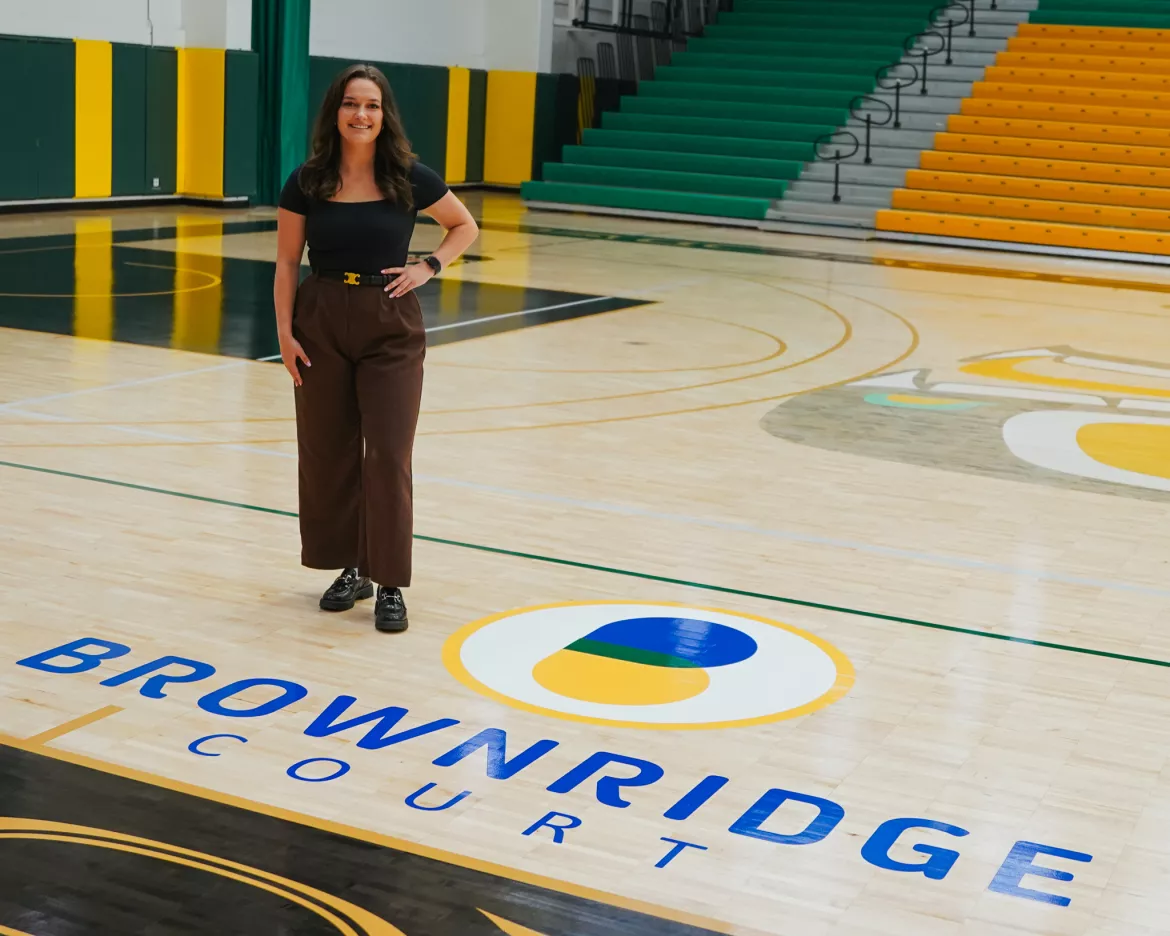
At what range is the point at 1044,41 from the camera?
23.5m

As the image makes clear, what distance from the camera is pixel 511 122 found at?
79.6 ft

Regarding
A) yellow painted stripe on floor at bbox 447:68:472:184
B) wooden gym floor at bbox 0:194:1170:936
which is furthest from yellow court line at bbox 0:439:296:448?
yellow painted stripe on floor at bbox 447:68:472:184

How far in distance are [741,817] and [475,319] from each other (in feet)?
26.9

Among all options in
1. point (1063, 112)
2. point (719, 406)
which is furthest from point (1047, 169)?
point (719, 406)

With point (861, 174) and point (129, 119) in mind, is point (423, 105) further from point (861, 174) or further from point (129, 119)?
point (861, 174)

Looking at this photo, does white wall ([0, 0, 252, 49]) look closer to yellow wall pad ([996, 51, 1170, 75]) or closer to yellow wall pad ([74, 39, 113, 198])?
yellow wall pad ([74, 39, 113, 198])

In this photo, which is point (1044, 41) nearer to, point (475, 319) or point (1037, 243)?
point (1037, 243)

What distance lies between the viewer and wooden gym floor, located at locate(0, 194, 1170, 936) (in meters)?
3.26

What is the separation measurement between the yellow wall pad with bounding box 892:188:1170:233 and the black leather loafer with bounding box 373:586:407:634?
16.1m

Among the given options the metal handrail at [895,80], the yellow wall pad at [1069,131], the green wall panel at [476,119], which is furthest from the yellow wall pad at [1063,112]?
the green wall panel at [476,119]

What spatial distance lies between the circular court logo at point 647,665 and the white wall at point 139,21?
46.3ft

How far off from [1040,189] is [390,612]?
664 inches

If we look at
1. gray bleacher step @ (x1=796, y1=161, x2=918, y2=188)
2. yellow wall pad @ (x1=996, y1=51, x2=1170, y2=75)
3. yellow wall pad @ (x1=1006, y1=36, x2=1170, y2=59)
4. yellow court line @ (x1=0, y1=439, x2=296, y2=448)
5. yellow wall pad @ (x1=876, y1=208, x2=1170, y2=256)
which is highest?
yellow wall pad @ (x1=1006, y1=36, x2=1170, y2=59)

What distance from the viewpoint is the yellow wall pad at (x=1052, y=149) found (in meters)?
20.4
